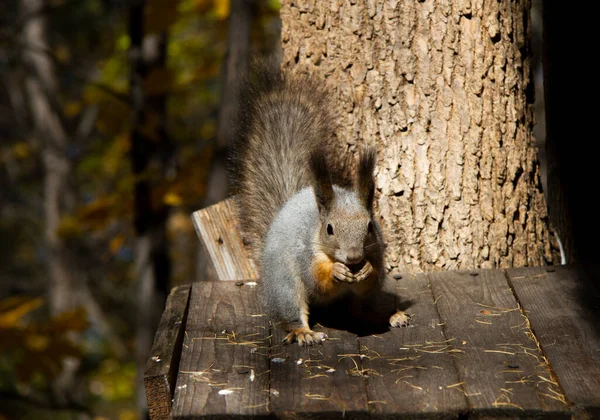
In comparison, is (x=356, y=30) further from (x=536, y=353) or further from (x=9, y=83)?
(x=9, y=83)

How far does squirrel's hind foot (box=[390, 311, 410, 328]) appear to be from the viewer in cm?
246

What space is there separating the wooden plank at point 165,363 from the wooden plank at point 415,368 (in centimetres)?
53

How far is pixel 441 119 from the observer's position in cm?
292

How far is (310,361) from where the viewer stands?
2.20 m

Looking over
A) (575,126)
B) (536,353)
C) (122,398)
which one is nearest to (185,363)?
(536,353)

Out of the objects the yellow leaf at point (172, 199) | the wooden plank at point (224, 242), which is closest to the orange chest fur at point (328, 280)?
the wooden plank at point (224, 242)

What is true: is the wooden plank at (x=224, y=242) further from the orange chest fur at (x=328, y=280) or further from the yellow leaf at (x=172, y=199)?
the yellow leaf at (x=172, y=199)

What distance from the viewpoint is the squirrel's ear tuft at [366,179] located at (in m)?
2.47

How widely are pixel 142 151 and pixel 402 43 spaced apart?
97.4 inches

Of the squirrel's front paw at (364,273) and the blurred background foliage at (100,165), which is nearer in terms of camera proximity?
the squirrel's front paw at (364,273)

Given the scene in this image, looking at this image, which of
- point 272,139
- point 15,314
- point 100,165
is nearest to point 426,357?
point 272,139

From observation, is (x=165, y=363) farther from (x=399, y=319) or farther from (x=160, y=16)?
(x=160, y=16)

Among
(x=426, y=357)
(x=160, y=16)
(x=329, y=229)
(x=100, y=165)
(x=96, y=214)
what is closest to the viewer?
(x=426, y=357)

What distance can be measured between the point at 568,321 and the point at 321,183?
0.87m
